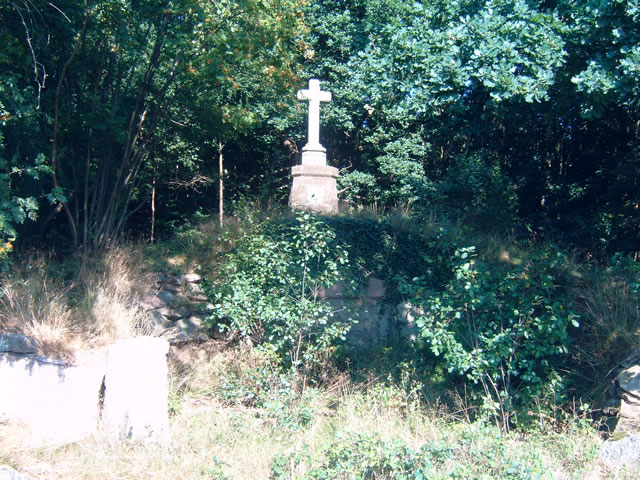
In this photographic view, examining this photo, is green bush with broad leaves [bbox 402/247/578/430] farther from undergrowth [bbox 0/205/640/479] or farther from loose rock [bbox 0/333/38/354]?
loose rock [bbox 0/333/38/354]

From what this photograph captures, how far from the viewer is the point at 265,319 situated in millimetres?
6074

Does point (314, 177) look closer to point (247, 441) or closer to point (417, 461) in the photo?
point (247, 441)

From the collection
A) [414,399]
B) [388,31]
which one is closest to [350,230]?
[414,399]

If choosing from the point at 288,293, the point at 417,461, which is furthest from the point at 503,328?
the point at 288,293

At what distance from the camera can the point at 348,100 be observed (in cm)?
1256

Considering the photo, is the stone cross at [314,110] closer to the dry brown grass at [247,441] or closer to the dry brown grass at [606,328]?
the dry brown grass at [247,441]

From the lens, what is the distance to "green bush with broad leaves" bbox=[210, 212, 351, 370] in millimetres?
6094

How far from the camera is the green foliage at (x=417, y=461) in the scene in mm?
3814

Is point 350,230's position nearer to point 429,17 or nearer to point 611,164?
point 429,17

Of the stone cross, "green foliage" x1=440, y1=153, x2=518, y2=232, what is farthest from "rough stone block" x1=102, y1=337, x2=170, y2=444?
"green foliage" x1=440, y1=153, x2=518, y2=232

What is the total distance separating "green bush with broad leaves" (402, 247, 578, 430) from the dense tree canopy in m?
2.17

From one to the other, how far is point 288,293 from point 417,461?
2822 mm

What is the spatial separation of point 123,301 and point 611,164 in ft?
28.0

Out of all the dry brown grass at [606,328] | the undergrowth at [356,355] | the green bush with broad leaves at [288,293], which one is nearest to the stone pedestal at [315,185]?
the undergrowth at [356,355]
